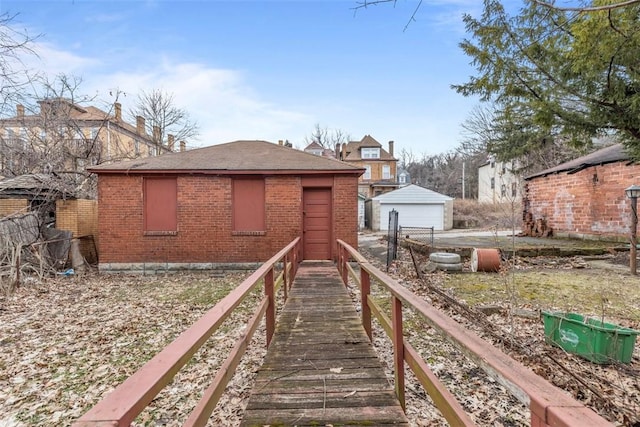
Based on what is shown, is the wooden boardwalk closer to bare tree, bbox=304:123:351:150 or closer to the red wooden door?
the red wooden door

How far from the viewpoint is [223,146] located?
12906 millimetres

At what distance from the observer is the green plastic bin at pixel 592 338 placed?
4047 millimetres

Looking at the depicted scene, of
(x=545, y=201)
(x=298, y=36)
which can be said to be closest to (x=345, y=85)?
(x=298, y=36)

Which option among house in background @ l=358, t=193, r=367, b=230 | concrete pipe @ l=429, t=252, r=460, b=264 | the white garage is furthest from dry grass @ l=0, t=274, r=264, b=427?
house in background @ l=358, t=193, r=367, b=230

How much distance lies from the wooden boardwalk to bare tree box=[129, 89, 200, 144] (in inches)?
1102

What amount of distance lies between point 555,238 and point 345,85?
14092 mm

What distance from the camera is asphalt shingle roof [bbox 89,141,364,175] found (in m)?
10.3

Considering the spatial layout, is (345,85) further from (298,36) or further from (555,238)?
(555,238)

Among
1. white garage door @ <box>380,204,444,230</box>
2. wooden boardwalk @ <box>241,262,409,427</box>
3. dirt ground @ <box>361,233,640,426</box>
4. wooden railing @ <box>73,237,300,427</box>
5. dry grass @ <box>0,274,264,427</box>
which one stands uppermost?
white garage door @ <box>380,204,444,230</box>

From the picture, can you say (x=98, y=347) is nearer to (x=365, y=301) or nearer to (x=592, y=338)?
(x=365, y=301)

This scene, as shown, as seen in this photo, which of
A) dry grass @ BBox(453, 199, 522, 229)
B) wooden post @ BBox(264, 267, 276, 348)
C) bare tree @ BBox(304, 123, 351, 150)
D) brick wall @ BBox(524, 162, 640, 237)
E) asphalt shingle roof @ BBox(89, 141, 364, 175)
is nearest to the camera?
wooden post @ BBox(264, 267, 276, 348)

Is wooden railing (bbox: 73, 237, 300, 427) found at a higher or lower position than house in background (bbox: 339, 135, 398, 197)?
lower

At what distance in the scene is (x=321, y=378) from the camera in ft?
10.2

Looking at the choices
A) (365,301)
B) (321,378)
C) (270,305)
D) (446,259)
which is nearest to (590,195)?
(446,259)
